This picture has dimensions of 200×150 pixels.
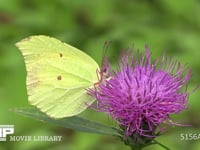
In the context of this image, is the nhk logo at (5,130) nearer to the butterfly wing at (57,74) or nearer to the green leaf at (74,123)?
the butterfly wing at (57,74)

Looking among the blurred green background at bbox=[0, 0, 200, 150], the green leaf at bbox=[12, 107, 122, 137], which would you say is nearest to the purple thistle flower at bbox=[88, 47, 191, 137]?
the green leaf at bbox=[12, 107, 122, 137]

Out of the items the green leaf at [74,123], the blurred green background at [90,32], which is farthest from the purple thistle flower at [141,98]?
the blurred green background at [90,32]

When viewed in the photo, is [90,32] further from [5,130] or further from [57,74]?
[57,74]

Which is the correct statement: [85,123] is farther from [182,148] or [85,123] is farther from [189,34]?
A: [189,34]

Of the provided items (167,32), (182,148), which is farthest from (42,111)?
(167,32)

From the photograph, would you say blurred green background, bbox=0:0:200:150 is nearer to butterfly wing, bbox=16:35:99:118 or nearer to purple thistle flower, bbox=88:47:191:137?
butterfly wing, bbox=16:35:99:118

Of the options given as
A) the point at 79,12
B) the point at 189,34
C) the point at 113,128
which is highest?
the point at 79,12
